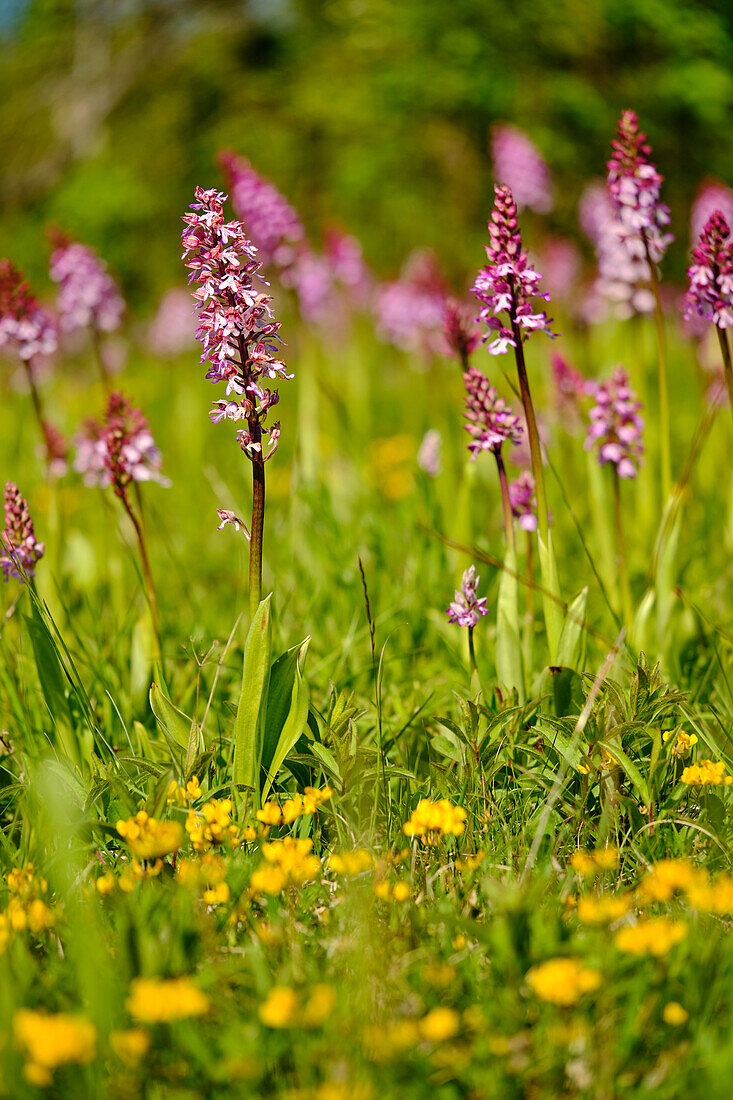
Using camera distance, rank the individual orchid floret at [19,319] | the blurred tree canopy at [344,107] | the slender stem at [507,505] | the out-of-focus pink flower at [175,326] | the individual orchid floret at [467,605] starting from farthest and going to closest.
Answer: the blurred tree canopy at [344,107] → the out-of-focus pink flower at [175,326] → the individual orchid floret at [19,319] → the slender stem at [507,505] → the individual orchid floret at [467,605]

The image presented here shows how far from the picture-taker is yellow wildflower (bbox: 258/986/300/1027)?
130cm

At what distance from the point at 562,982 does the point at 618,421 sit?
177 centimetres

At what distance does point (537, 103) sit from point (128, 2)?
393 inches

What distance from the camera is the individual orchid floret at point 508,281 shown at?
2006 millimetres

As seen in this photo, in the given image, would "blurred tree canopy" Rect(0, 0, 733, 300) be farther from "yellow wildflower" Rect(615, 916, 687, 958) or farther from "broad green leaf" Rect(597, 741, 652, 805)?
"yellow wildflower" Rect(615, 916, 687, 958)

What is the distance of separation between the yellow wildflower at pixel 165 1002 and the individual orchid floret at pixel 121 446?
4.30 feet

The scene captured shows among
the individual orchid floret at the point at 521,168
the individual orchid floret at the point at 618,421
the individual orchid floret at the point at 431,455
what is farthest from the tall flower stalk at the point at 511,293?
the individual orchid floret at the point at 521,168

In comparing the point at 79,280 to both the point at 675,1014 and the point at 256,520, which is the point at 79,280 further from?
the point at 675,1014

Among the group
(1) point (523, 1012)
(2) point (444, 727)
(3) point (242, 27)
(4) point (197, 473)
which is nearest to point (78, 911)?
(1) point (523, 1012)

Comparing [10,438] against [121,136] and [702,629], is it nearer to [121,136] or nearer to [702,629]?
[702,629]

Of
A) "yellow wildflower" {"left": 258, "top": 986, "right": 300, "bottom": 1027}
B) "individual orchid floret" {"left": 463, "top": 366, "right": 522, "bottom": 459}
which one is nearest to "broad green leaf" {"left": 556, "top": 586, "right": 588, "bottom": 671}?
"individual orchid floret" {"left": 463, "top": 366, "right": 522, "bottom": 459}

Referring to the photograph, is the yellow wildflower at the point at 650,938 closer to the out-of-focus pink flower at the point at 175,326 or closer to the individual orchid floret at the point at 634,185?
the individual orchid floret at the point at 634,185

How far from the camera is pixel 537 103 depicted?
929 cm

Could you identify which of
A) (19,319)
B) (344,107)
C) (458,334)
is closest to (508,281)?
(458,334)
